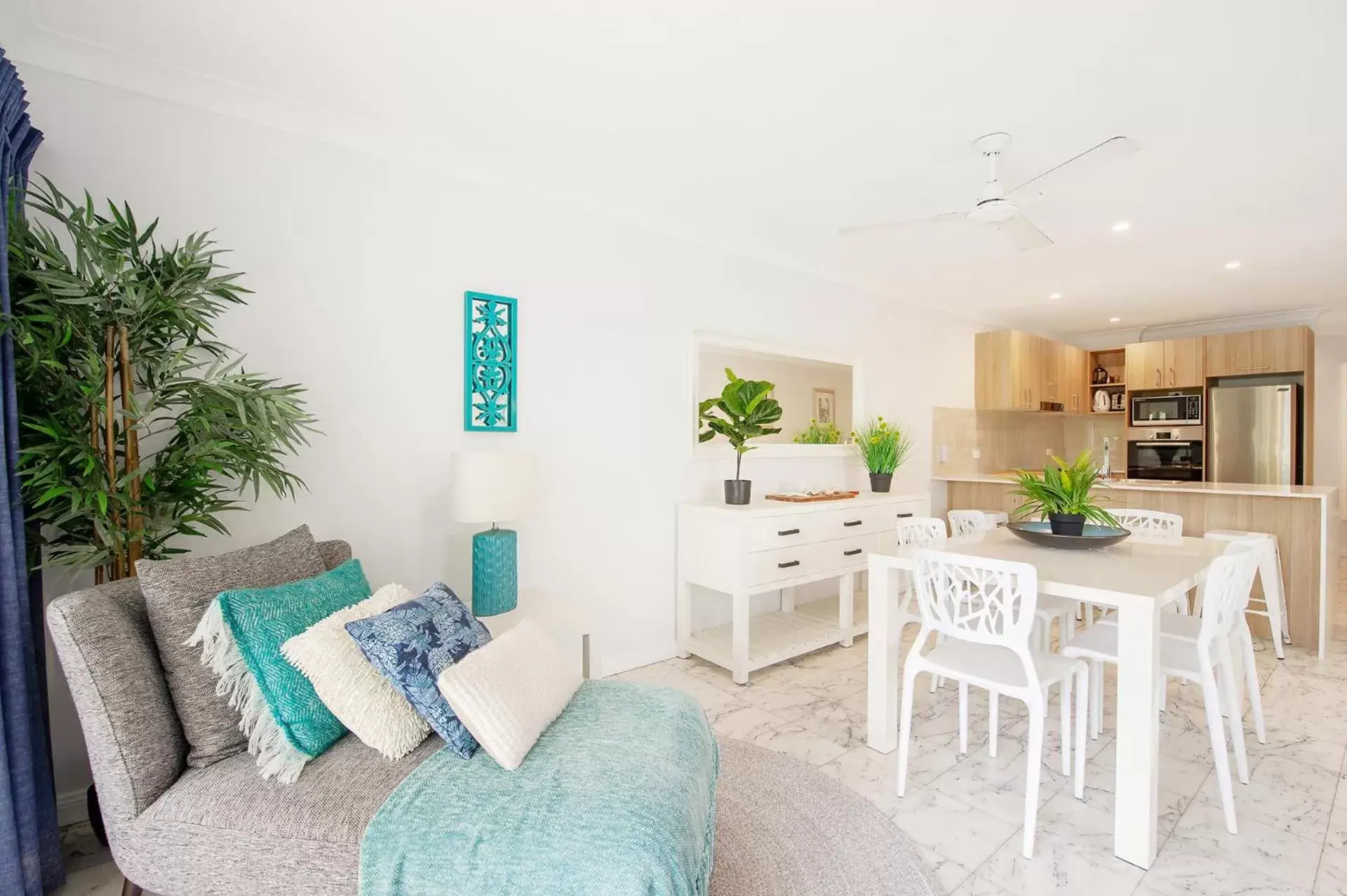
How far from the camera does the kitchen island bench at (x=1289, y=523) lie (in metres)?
3.74

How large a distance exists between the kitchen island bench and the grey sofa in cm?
488

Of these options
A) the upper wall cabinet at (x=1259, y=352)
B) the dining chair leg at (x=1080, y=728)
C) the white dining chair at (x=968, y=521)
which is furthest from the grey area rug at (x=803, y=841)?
the upper wall cabinet at (x=1259, y=352)

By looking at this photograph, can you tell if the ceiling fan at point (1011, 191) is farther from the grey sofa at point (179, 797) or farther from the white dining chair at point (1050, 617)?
the grey sofa at point (179, 797)

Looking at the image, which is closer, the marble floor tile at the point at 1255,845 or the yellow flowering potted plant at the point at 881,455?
the marble floor tile at the point at 1255,845

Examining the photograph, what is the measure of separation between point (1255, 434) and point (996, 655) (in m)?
5.27

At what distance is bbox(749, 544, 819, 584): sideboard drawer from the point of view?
3.35m

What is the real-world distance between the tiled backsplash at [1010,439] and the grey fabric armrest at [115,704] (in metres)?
5.34

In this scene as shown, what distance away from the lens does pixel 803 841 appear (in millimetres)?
1961

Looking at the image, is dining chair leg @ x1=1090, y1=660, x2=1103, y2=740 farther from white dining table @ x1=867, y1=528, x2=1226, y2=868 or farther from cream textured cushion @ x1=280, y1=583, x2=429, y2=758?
cream textured cushion @ x1=280, y1=583, x2=429, y2=758

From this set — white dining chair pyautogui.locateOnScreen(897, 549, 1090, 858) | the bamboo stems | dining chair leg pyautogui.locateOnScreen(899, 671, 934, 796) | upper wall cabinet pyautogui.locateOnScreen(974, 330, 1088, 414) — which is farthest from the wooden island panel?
the bamboo stems

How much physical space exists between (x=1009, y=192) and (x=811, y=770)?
9.12 ft

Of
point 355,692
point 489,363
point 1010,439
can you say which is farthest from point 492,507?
point 1010,439

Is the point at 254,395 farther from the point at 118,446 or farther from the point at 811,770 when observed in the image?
the point at 811,770

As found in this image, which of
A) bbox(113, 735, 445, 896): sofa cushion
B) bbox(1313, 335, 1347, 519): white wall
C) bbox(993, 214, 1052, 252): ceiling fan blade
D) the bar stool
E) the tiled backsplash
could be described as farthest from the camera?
bbox(1313, 335, 1347, 519): white wall
